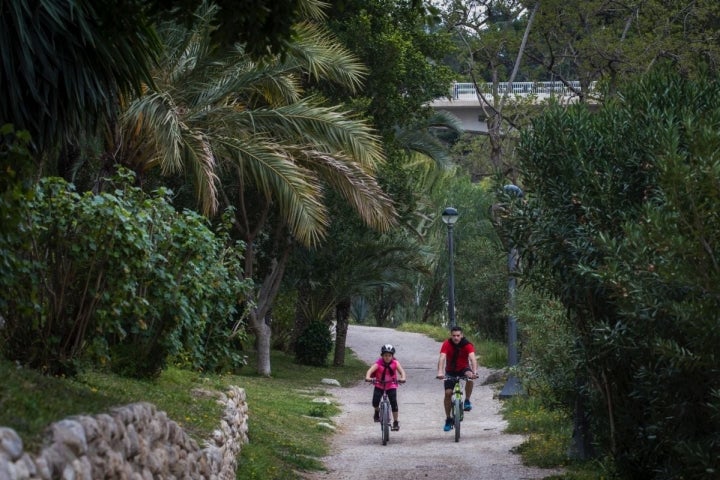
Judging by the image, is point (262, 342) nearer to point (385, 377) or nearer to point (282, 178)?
point (385, 377)

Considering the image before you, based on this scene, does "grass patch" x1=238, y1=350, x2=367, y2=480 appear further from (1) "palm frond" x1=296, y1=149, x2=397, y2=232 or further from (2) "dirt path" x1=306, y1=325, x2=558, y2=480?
(1) "palm frond" x1=296, y1=149, x2=397, y2=232

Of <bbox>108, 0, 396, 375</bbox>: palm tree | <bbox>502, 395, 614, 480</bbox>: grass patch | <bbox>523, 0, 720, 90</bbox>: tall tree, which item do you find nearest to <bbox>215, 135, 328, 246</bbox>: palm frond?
<bbox>108, 0, 396, 375</bbox>: palm tree

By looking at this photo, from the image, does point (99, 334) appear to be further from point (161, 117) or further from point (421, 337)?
point (421, 337)

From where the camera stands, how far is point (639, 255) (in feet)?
26.7

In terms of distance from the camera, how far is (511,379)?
22656 mm

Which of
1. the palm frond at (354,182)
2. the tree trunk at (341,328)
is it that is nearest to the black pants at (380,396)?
the palm frond at (354,182)

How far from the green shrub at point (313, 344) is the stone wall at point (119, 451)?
1864cm

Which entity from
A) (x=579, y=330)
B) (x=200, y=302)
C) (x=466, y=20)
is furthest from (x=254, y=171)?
(x=466, y=20)

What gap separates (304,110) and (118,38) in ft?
31.6

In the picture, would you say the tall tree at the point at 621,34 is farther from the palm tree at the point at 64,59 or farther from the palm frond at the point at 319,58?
the palm tree at the point at 64,59

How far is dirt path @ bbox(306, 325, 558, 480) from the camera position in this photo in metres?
13.3

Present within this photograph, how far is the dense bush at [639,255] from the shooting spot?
25.5 ft

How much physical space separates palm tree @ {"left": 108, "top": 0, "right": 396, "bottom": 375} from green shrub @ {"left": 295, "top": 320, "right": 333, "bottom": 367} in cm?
1079

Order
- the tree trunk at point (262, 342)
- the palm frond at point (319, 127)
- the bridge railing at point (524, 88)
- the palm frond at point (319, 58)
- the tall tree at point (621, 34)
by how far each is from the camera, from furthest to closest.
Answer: the bridge railing at point (524, 88)
the tall tree at point (621, 34)
the tree trunk at point (262, 342)
the palm frond at point (319, 58)
the palm frond at point (319, 127)
